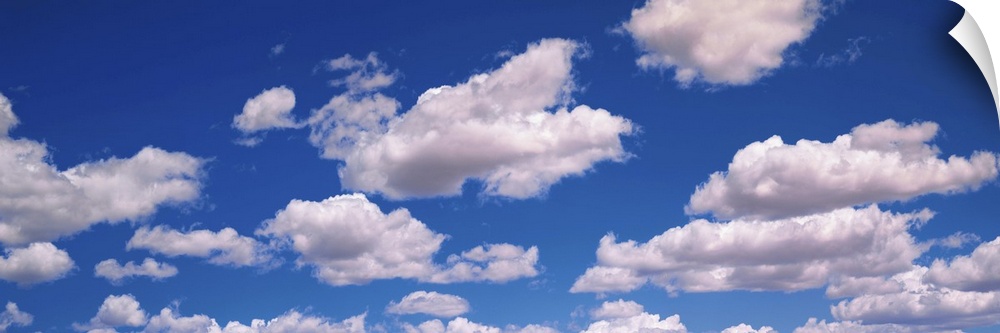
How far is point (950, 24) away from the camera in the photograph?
2725 cm

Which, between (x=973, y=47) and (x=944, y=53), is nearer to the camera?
(x=973, y=47)

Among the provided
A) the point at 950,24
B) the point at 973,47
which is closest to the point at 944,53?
the point at 950,24

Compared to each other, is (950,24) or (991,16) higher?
(950,24)

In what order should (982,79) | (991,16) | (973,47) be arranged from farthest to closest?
1. (982,79)
2. (973,47)
3. (991,16)

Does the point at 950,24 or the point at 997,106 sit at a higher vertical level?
the point at 950,24

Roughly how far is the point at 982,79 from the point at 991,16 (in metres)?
4.06

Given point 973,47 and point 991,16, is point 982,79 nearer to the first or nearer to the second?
point 973,47

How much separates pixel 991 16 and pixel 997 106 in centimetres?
306

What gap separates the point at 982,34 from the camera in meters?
24.0

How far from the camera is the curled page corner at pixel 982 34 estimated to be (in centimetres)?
2328

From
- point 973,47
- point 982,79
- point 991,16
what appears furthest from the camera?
point 982,79

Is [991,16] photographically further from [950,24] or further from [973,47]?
[950,24]

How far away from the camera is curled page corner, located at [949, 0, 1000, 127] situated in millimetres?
23281

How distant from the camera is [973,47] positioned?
81.5ft
